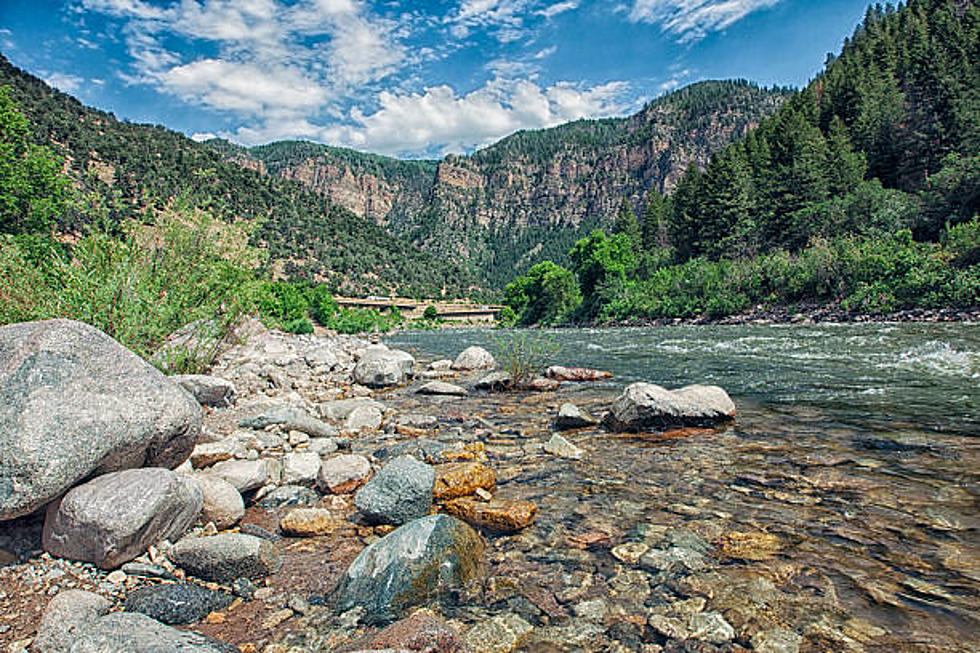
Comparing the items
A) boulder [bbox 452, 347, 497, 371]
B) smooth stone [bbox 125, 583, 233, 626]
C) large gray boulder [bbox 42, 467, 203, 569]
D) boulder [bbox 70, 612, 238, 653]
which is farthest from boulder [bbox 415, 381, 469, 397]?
boulder [bbox 70, 612, 238, 653]

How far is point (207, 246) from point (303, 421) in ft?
13.5

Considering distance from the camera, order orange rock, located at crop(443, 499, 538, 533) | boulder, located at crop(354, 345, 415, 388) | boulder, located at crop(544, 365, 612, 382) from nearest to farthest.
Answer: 1. orange rock, located at crop(443, 499, 538, 533)
2. boulder, located at crop(544, 365, 612, 382)
3. boulder, located at crop(354, 345, 415, 388)

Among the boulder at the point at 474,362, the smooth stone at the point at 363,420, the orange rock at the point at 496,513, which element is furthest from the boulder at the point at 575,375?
the orange rock at the point at 496,513

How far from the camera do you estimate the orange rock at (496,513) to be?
14.4 feet

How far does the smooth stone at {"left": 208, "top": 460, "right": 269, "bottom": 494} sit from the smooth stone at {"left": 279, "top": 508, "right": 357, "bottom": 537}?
25.9 inches

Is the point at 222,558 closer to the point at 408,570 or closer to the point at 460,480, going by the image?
the point at 408,570

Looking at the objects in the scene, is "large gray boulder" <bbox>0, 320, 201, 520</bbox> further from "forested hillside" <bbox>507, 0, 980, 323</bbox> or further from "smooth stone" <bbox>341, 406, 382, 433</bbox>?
"forested hillside" <bbox>507, 0, 980, 323</bbox>

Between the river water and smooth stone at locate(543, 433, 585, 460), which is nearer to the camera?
the river water

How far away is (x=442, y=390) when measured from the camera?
37.9 feet

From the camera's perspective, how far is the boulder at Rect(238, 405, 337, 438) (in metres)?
7.20

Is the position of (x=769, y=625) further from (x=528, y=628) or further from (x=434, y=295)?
(x=434, y=295)

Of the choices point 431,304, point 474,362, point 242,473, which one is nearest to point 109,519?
point 242,473

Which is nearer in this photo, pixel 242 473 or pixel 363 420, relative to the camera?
pixel 242 473

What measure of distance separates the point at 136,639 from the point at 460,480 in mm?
3119
